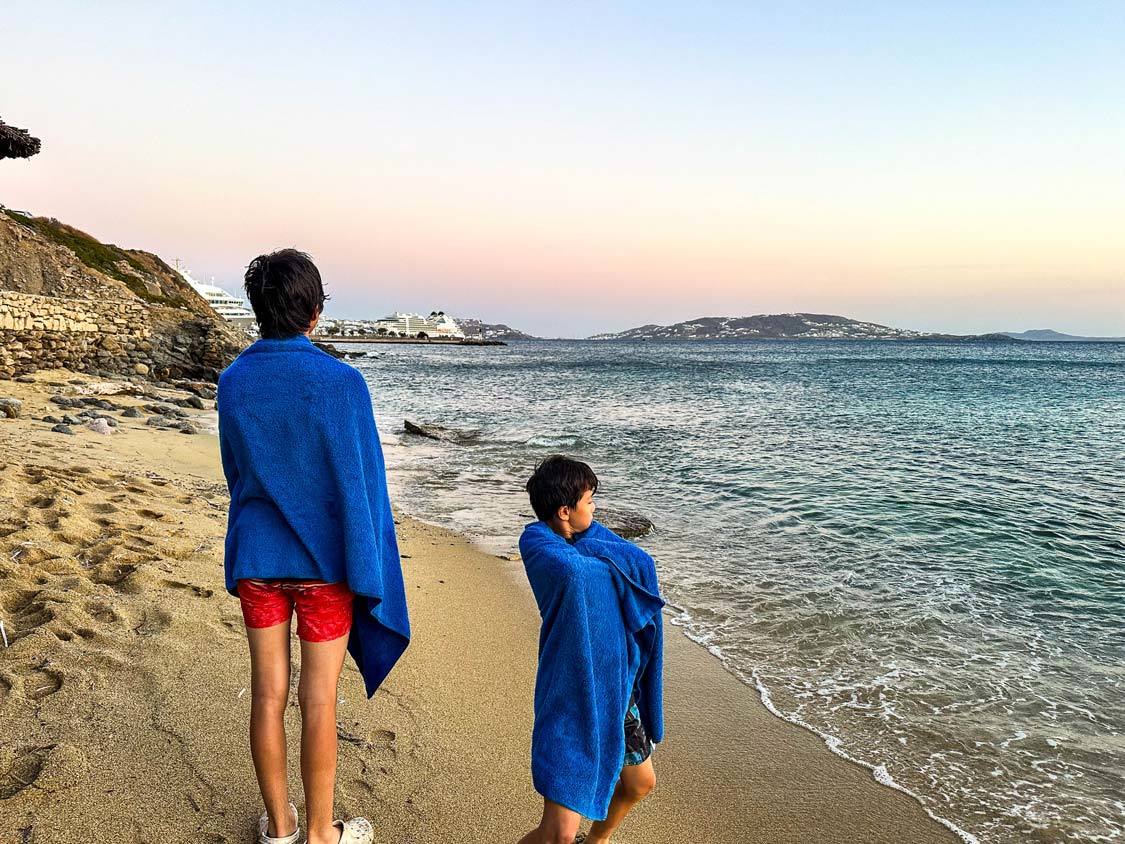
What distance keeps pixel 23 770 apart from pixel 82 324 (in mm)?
19673

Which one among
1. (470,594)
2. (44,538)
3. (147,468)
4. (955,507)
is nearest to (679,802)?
(470,594)

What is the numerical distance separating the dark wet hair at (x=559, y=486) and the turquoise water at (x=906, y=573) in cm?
261

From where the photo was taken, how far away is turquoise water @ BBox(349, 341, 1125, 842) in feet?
12.7

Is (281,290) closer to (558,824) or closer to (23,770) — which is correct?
(558,824)

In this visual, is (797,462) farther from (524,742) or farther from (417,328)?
(417,328)

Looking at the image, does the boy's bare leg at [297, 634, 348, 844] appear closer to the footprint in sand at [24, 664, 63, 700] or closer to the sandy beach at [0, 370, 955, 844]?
the sandy beach at [0, 370, 955, 844]

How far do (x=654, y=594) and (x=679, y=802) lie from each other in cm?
162

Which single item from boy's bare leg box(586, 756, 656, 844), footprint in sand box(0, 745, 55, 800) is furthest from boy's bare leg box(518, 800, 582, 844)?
footprint in sand box(0, 745, 55, 800)

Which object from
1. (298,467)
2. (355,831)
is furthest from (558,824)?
(298,467)

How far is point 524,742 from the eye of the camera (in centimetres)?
350

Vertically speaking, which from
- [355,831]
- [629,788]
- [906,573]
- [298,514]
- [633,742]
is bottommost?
[906,573]

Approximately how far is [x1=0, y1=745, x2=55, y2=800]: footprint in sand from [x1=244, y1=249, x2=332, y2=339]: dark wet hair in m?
1.79

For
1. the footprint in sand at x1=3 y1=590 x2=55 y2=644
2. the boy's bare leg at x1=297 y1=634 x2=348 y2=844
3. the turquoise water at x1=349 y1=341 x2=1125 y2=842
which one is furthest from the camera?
the turquoise water at x1=349 y1=341 x2=1125 y2=842

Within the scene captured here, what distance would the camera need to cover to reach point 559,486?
2264mm
